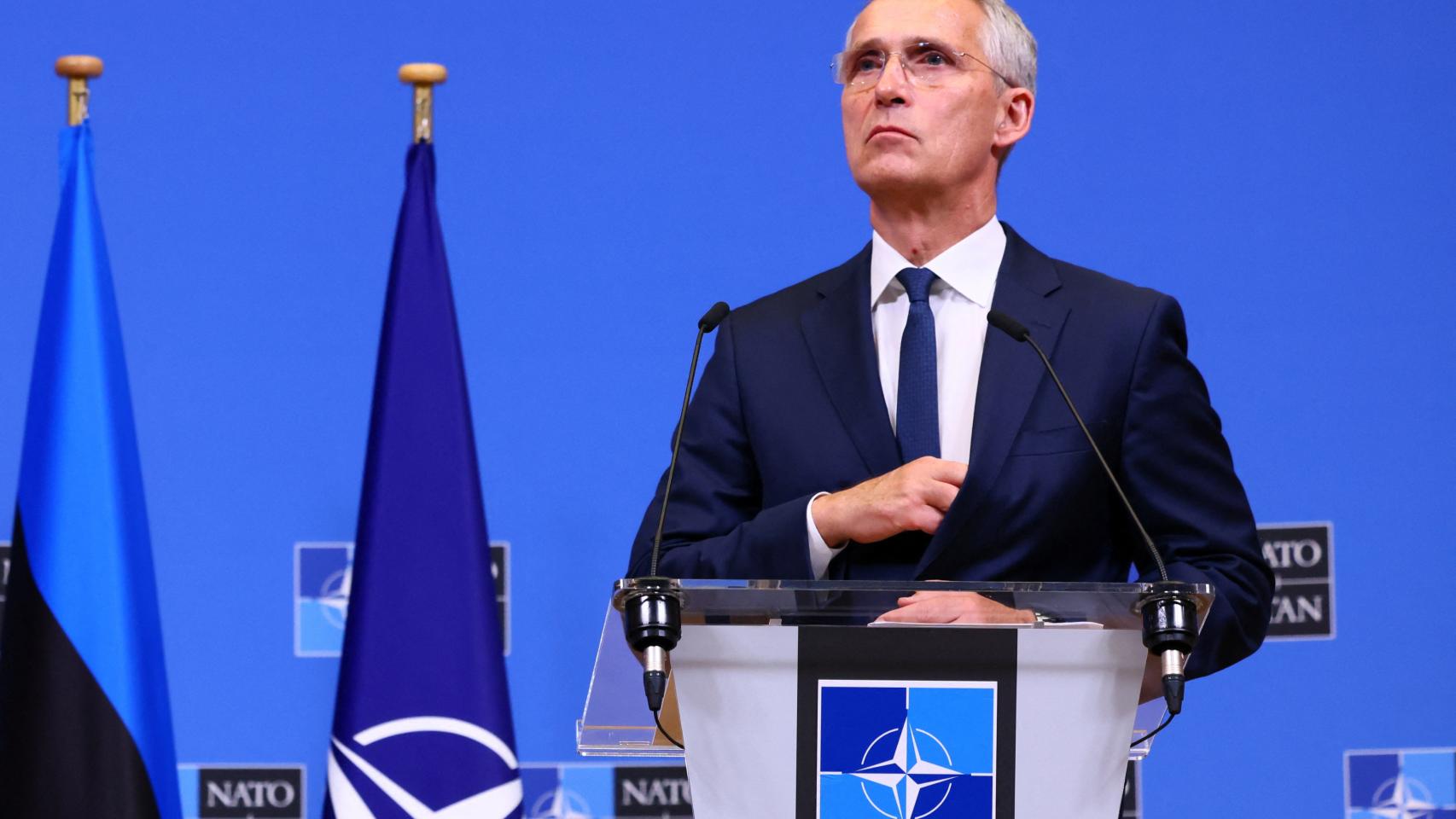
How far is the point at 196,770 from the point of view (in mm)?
2986

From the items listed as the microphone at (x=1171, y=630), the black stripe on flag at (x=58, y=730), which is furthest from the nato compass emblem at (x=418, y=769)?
the microphone at (x=1171, y=630)

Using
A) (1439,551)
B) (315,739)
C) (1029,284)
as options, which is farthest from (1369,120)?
(315,739)

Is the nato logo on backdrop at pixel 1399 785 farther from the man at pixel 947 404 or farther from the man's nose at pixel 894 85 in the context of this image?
the man's nose at pixel 894 85

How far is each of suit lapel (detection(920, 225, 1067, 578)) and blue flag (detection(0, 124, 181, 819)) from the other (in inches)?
49.4

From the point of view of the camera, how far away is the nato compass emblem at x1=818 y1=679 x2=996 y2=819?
4.72ft

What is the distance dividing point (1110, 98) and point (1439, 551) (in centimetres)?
100

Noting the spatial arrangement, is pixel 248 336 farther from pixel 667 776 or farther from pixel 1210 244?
pixel 1210 244

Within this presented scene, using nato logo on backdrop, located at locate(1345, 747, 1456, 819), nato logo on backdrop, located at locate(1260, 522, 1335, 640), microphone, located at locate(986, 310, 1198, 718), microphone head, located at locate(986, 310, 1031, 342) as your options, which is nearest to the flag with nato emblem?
microphone head, located at locate(986, 310, 1031, 342)

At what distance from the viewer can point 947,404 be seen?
2002 millimetres

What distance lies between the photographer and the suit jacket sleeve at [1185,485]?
1.86 m

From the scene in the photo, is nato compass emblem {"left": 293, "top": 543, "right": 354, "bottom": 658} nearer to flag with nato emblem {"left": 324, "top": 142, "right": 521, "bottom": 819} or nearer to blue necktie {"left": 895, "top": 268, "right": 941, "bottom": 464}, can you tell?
flag with nato emblem {"left": 324, "top": 142, "right": 521, "bottom": 819}

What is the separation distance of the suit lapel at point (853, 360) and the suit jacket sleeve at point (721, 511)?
0.08 meters

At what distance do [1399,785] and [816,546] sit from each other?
5.43 feet

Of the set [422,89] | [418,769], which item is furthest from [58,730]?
[422,89]
